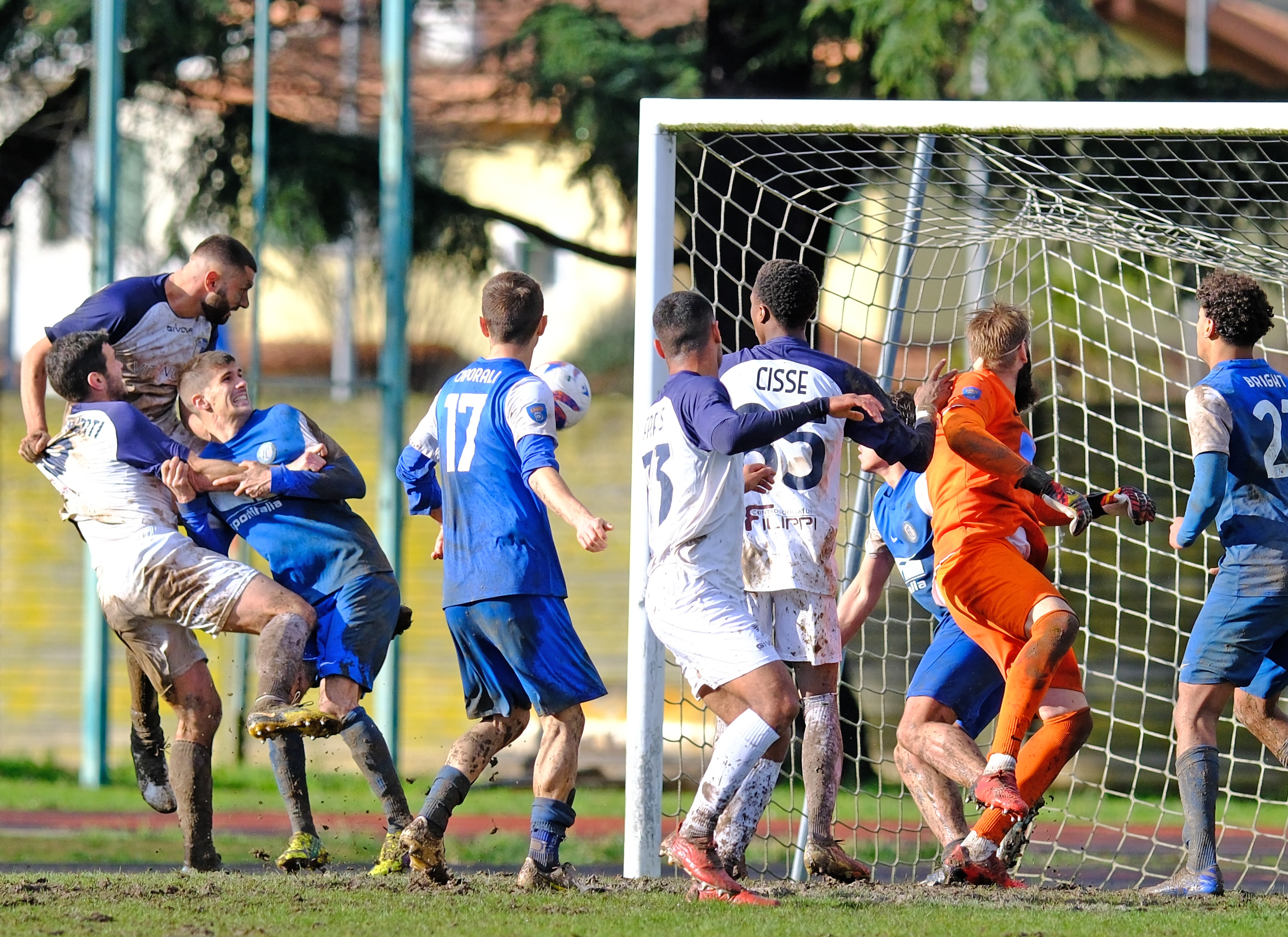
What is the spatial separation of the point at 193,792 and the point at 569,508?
6.33 ft

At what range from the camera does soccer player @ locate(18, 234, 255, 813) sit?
6.34m

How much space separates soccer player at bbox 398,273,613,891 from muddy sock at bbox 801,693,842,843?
2.56 ft

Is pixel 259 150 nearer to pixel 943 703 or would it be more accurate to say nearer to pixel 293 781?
pixel 293 781

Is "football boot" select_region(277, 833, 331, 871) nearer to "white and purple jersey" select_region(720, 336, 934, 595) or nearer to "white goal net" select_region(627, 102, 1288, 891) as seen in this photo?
"white goal net" select_region(627, 102, 1288, 891)

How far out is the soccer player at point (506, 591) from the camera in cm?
539

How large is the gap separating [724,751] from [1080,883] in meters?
2.72

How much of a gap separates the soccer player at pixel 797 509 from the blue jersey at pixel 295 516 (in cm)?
145

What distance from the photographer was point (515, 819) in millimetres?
10359

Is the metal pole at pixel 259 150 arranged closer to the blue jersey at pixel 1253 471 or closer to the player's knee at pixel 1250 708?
the blue jersey at pixel 1253 471

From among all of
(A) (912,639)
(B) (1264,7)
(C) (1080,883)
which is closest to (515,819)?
(A) (912,639)

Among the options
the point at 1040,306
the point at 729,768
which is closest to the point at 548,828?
the point at 729,768

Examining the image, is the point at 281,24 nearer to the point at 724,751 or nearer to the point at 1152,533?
the point at 1152,533

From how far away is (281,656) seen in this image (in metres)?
5.58

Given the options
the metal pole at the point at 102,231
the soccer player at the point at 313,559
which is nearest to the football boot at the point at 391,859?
the soccer player at the point at 313,559
